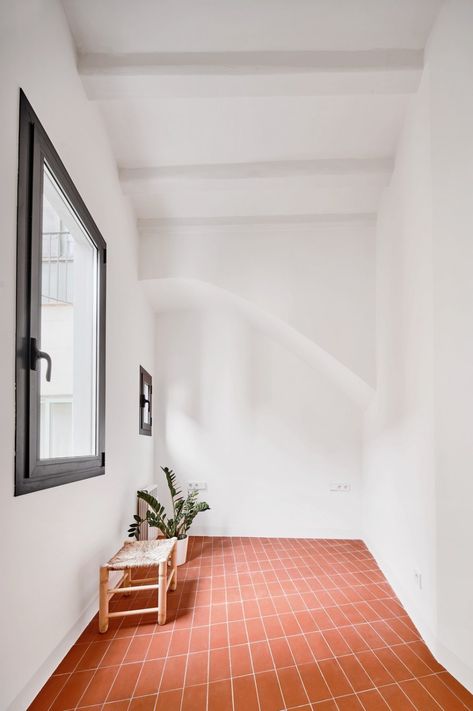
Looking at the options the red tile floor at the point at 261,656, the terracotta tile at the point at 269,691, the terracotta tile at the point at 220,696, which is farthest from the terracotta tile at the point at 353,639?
the terracotta tile at the point at 220,696

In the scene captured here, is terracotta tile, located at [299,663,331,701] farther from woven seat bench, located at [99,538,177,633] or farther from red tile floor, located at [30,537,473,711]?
woven seat bench, located at [99,538,177,633]

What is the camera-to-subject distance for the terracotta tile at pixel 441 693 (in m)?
1.91

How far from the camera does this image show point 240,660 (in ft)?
7.35

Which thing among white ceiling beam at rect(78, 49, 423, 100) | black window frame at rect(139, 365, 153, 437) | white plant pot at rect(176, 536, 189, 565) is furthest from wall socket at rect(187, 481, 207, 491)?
white ceiling beam at rect(78, 49, 423, 100)

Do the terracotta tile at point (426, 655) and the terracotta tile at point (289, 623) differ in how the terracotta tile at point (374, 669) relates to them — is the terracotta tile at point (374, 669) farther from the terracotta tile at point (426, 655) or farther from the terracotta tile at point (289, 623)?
the terracotta tile at point (289, 623)

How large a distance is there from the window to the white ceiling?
2.67ft

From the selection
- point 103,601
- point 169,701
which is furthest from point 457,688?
point 103,601

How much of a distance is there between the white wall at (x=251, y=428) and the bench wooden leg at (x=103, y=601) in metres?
2.40

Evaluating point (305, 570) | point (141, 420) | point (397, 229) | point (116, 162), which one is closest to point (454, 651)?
point (305, 570)

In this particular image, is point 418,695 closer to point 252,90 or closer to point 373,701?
point 373,701

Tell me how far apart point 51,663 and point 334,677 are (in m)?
1.33

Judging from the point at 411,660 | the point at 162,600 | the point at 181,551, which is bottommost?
the point at 181,551

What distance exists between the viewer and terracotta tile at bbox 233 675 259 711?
1.89 meters

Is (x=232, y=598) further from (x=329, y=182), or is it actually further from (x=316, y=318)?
(x=329, y=182)
